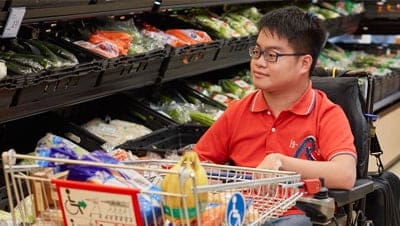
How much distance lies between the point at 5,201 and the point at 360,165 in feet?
4.34

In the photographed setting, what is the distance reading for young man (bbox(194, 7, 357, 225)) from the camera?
2322mm

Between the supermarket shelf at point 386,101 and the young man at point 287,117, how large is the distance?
317 centimetres

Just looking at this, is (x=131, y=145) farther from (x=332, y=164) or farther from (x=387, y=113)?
(x=387, y=113)

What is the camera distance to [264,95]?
2533mm

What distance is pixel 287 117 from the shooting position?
2475 mm

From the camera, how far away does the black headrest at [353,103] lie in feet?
8.47

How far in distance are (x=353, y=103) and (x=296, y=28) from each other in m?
0.44

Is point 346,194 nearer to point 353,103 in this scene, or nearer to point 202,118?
point 353,103

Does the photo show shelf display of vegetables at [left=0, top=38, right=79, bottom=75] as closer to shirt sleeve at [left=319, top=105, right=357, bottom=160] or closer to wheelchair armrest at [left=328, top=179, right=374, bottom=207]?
shirt sleeve at [left=319, top=105, right=357, bottom=160]

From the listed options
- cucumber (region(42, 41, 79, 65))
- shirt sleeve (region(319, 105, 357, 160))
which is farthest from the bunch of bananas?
cucumber (region(42, 41, 79, 65))

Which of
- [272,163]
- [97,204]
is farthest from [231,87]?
[97,204]

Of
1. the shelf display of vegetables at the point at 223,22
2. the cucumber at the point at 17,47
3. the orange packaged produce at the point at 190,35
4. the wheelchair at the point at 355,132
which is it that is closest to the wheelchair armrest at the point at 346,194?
the wheelchair at the point at 355,132

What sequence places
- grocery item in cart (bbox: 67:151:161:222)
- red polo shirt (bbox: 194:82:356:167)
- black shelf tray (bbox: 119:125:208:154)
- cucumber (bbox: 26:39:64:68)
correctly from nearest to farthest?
grocery item in cart (bbox: 67:151:161:222), red polo shirt (bbox: 194:82:356:167), cucumber (bbox: 26:39:64:68), black shelf tray (bbox: 119:125:208:154)

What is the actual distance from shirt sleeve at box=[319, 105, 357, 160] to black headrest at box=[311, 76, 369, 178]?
168 mm
